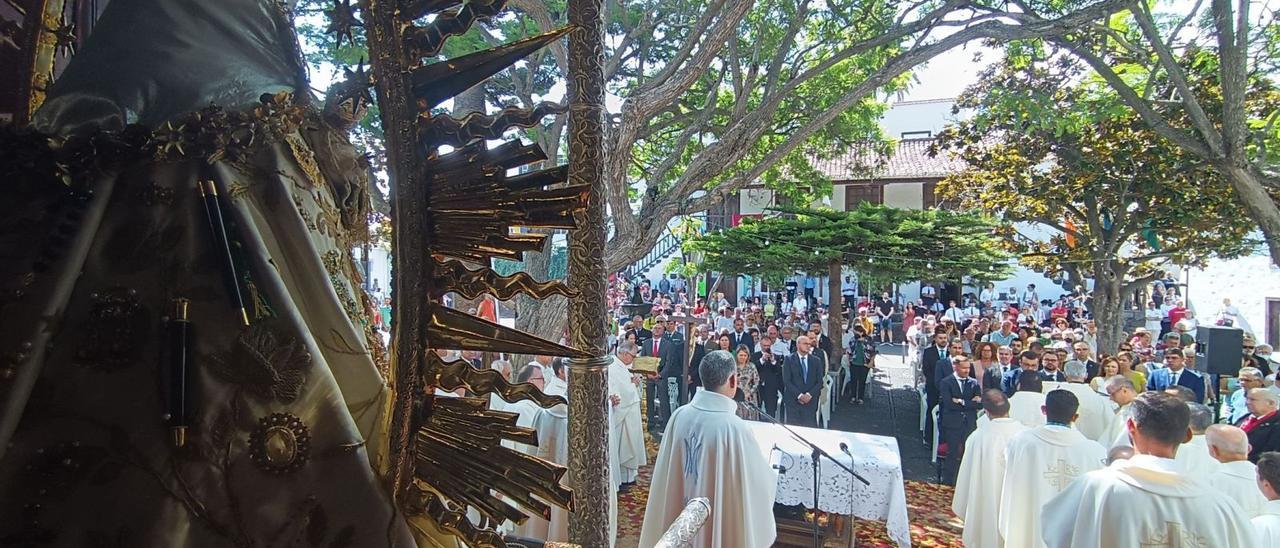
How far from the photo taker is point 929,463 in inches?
419

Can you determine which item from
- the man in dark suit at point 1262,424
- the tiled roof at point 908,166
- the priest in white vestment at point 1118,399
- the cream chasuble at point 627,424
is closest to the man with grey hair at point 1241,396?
the man in dark suit at point 1262,424

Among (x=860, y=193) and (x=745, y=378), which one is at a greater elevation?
(x=860, y=193)

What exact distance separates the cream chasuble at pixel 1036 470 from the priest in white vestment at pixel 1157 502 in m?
1.84

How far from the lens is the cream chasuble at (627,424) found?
29.0ft

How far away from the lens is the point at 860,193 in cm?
2950

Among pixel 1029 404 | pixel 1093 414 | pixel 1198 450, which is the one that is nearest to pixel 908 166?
pixel 1093 414

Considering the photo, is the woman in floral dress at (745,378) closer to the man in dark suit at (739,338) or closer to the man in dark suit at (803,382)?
the man in dark suit at (803,382)

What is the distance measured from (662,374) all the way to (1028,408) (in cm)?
598

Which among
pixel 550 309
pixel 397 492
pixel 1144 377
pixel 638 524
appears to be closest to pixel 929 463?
pixel 1144 377

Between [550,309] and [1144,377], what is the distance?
850cm

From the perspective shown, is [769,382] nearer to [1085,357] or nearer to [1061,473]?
[1085,357]

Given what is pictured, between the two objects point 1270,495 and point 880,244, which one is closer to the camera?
point 1270,495

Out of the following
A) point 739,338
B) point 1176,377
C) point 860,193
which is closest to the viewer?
point 1176,377

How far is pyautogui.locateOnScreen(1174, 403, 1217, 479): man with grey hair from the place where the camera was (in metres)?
5.69
